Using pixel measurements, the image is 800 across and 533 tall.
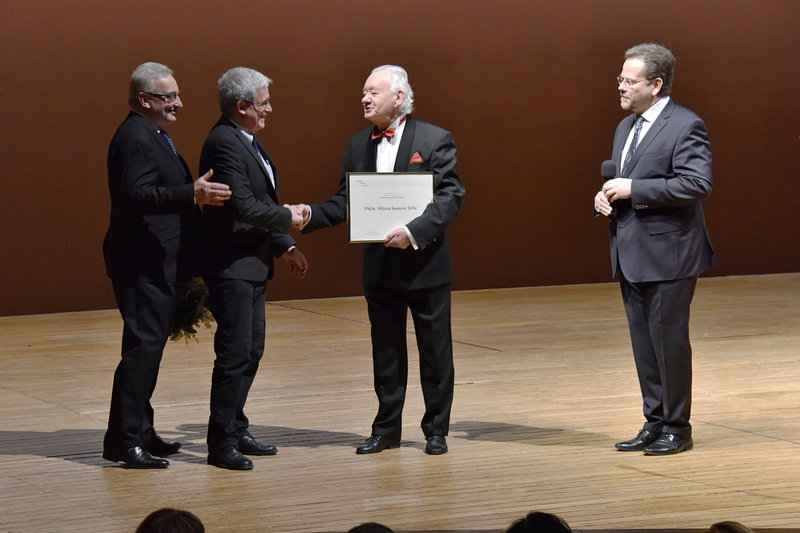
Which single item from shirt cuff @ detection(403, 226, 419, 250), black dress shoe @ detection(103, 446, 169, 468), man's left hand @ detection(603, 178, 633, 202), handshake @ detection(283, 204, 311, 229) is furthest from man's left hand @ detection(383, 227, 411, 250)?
black dress shoe @ detection(103, 446, 169, 468)

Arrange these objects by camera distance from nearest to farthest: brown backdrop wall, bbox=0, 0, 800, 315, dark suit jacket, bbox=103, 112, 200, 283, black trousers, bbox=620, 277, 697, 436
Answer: dark suit jacket, bbox=103, 112, 200, 283
black trousers, bbox=620, 277, 697, 436
brown backdrop wall, bbox=0, 0, 800, 315

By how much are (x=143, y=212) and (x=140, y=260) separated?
0.64 feet

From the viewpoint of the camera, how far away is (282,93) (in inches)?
396

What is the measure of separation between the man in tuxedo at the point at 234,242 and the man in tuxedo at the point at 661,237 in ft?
4.20

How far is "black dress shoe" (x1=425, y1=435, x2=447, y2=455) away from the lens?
4.89 metres

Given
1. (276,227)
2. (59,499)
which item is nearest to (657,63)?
(276,227)

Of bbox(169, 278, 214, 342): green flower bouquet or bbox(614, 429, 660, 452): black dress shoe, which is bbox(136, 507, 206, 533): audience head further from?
bbox(614, 429, 660, 452): black dress shoe

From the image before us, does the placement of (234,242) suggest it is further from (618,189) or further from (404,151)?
(618,189)

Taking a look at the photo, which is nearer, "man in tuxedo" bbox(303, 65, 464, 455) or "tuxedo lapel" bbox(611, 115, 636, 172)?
"man in tuxedo" bbox(303, 65, 464, 455)

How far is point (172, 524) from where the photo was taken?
2.05 metres

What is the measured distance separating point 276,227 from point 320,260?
18.5 feet

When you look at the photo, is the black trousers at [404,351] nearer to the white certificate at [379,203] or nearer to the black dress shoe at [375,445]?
the black dress shoe at [375,445]

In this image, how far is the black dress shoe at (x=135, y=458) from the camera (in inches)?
184

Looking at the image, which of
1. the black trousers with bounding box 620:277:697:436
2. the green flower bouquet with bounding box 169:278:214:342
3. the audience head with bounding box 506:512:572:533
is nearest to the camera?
the audience head with bounding box 506:512:572:533
